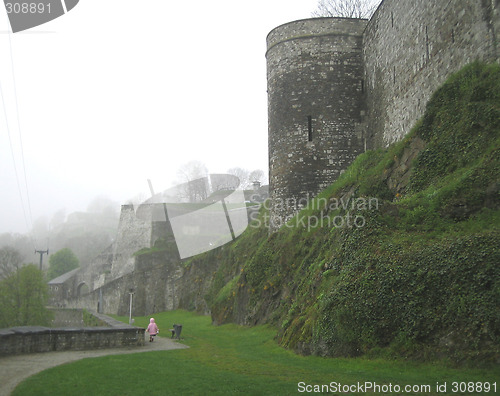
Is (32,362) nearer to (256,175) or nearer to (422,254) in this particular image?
(422,254)

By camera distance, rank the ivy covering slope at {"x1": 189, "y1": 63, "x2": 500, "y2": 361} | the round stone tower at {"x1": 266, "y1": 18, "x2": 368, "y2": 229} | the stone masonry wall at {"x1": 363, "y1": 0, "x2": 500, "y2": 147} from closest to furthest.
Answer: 1. the ivy covering slope at {"x1": 189, "y1": 63, "x2": 500, "y2": 361}
2. the stone masonry wall at {"x1": 363, "y1": 0, "x2": 500, "y2": 147}
3. the round stone tower at {"x1": 266, "y1": 18, "x2": 368, "y2": 229}

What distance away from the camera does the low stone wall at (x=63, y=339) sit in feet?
33.2

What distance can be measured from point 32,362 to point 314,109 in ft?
41.8

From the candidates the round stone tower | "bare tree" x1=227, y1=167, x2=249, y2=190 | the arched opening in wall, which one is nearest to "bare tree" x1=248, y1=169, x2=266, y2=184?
"bare tree" x1=227, y1=167, x2=249, y2=190

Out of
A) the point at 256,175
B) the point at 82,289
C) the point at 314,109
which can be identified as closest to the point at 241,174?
the point at 256,175

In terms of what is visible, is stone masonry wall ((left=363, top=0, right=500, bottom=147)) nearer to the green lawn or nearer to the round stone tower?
the round stone tower

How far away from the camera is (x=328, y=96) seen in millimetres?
18016

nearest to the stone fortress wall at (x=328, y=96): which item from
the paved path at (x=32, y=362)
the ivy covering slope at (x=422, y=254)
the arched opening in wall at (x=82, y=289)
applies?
the ivy covering slope at (x=422, y=254)

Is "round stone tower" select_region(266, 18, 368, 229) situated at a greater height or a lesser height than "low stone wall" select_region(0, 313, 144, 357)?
greater

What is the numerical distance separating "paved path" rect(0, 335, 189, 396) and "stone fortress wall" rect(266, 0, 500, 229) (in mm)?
8088

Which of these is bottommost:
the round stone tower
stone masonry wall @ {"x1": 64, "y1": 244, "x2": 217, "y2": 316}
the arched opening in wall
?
the arched opening in wall

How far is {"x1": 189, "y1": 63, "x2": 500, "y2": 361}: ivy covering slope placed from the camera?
7.21m

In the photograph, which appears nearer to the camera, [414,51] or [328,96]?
[414,51]

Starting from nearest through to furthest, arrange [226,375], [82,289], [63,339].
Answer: [226,375] < [63,339] < [82,289]
